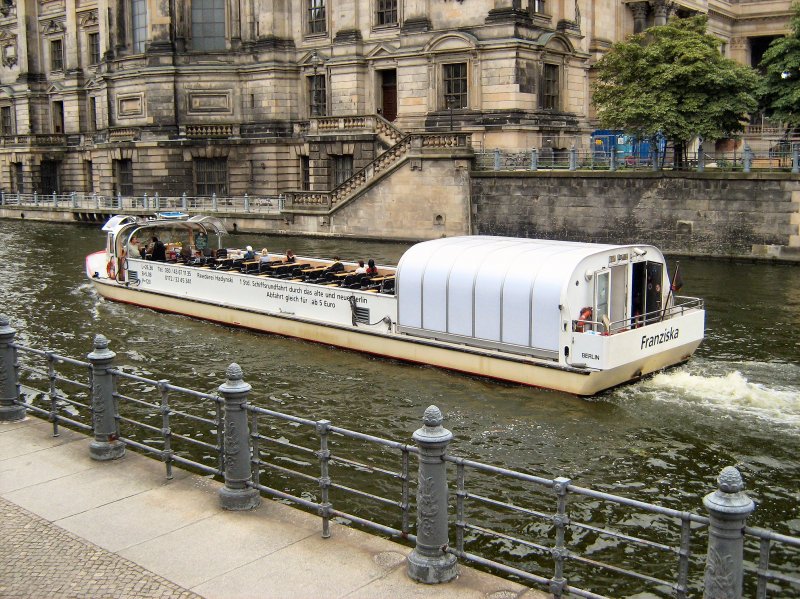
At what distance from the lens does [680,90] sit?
123ft

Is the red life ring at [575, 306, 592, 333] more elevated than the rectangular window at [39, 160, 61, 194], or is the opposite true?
the rectangular window at [39, 160, 61, 194]

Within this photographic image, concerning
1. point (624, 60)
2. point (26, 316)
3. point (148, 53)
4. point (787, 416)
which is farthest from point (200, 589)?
point (148, 53)

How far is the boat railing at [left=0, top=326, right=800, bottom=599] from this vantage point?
760 centimetres

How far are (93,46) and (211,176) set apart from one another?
19.4 metres

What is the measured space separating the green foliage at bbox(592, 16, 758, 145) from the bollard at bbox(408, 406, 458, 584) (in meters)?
31.5

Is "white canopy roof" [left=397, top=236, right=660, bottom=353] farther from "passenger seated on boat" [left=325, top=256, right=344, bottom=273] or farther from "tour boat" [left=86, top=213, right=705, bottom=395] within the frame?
"passenger seated on boat" [left=325, top=256, right=344, bottom=273]

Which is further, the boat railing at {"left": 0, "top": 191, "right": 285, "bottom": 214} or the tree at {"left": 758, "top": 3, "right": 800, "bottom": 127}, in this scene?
the boat railing at {"left": 0, "top": 191, "right": 285, "bottom": 214}

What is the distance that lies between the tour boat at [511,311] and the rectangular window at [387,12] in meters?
27.7

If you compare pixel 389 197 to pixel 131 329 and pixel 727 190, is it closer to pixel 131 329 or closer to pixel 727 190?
pixel 727 190

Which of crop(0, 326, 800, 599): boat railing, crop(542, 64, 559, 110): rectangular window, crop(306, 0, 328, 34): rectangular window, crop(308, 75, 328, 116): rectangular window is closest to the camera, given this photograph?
crop(0, 326, 800, 599): boat railing

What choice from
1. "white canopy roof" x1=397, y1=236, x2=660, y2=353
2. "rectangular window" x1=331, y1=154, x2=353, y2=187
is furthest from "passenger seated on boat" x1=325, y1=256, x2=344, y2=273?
"rectangular window" x1=331, y1=154, x2=353, y2=187

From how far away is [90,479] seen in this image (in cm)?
1080

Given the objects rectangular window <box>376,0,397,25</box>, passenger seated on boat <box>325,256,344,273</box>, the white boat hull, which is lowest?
the white boat hull

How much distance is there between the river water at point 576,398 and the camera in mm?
14461
